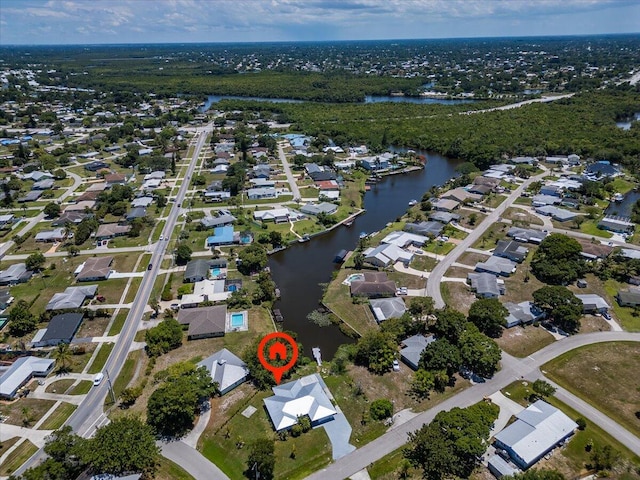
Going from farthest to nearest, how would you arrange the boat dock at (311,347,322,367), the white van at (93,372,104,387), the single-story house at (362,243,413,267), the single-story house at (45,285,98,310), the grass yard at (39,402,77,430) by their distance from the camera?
the single-story house at (362,243,413,267) → the single-story house at (45,285,98,310) → the boat dock at (311,347,322,367) → the white van at (93,372,104,387) → the grass yard at (39,402,77,430)

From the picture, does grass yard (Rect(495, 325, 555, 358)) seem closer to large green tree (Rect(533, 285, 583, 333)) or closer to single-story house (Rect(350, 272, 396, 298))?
large green tree (Rect(533, 285, 583, 333))

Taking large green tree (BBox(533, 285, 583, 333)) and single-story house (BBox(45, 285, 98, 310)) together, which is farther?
single-story house (BBox(45, 285, 98, 310))

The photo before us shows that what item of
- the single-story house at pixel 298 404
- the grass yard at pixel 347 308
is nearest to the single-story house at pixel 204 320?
the single-story house at pixel 298 404

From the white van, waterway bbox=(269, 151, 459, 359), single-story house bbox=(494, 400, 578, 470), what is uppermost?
single-story house bbox=(494, 400, 578, 470)

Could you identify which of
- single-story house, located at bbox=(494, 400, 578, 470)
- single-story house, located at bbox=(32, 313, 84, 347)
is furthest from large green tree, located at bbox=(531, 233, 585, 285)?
single-story house, located at bbox=(32, 313, 84, 347)

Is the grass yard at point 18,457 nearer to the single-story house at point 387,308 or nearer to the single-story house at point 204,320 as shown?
the single-story house at point 204,320

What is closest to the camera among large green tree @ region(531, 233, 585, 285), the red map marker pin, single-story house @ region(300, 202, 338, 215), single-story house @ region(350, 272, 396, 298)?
the red map marker pin

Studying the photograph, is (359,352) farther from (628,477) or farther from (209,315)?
(628,477)
